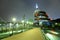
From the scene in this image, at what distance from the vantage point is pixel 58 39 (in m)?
45.2

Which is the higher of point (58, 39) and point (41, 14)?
point (41, 14)

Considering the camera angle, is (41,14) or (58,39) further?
(41,14)

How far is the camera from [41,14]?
15162cm

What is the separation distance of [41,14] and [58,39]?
10724 centimetres
